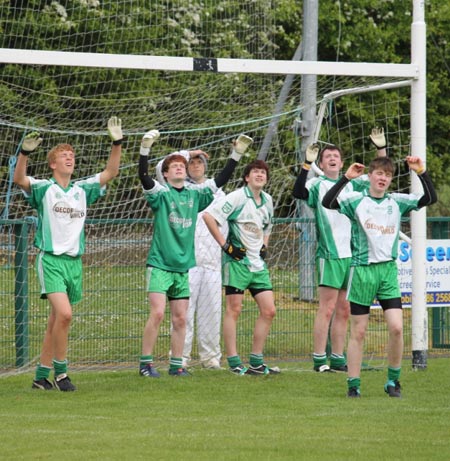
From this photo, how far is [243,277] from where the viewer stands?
11.3m

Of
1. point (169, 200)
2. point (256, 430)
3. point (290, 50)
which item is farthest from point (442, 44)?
point (256, 430)

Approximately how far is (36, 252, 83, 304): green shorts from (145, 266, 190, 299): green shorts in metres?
0.88

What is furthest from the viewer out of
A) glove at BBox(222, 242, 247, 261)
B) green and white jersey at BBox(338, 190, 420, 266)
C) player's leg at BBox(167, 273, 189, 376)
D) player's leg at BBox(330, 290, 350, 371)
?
player's leg at BBox(330, 290, 350, 371)

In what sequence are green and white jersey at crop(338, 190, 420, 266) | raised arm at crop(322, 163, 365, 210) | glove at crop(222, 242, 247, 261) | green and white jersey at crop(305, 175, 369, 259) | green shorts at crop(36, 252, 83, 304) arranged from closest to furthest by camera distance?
raised arm at crop(322, 163, 365, 210) < green and white jersey at crop(338, 190, 420, 266) < green shorts at crop(36, 252, 83, 304) < glove at crop(222, 242, 247, 261) < green and white jersey at crop(305, 175, 369, 259)

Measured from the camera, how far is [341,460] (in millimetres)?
7145

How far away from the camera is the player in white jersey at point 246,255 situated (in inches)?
445

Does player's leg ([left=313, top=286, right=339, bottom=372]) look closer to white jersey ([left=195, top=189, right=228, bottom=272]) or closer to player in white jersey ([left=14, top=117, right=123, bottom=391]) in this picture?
white jersey ([left=195, top=189, right=228, bottom=272])

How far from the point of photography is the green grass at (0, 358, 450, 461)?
7.42 m

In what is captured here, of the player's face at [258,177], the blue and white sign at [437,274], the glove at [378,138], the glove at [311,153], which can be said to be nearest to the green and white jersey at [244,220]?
the player's face at [258,177]

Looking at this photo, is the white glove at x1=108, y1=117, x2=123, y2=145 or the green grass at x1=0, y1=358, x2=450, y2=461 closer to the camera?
the green grass at x1=0, y1=358, x2=450, y2=461

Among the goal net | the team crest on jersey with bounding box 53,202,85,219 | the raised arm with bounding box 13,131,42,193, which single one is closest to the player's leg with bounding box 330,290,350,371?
the goal net

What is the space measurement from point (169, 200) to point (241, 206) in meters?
0.73

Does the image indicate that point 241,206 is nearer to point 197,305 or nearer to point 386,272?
point 197,305

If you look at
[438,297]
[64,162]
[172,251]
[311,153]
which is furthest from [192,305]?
[438,297]
